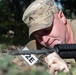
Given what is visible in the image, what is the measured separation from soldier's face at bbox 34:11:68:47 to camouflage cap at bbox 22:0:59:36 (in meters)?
0.05

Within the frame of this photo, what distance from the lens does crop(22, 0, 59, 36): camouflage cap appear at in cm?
391

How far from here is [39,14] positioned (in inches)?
156

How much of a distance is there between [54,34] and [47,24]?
0.59 ft

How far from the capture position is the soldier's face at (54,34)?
12.2 ft

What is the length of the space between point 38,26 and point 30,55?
1403mm

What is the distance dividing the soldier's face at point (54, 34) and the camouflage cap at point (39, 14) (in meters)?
0.05

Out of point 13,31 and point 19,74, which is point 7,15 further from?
point 19,74

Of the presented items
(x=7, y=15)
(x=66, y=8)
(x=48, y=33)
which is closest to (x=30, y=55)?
(x=48, y=33)

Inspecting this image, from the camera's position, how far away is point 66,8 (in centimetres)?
1766

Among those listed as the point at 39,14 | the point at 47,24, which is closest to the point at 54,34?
the point at 47,24

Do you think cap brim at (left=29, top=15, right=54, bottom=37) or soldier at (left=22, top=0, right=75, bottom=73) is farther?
cap brim at (left=29, top=15, right=54, bottom=37)

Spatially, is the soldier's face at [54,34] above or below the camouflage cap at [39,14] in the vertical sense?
below

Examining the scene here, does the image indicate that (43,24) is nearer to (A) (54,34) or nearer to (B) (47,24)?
(B) (47,24)

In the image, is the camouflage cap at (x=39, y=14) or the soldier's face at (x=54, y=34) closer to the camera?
the soldier's face at (x=54, y=34)
